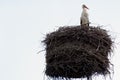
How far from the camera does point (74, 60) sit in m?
8.09

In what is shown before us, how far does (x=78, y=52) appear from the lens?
814cm

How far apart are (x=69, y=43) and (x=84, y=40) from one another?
23 cm

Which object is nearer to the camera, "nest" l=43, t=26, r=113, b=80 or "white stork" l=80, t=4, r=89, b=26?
"nest" l=43, t=26, r=113, b=80

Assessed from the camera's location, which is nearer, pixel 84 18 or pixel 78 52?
pixel 78 52

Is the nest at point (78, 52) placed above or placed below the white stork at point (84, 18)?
below

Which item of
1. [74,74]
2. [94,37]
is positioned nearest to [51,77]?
[74,74]

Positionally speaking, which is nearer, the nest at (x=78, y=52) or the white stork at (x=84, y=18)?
the nest at (x=78, y=52)

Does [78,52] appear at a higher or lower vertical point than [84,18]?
lower

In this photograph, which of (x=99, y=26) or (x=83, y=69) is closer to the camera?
(x=83, y=69)

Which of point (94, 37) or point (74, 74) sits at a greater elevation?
point (94, 37)

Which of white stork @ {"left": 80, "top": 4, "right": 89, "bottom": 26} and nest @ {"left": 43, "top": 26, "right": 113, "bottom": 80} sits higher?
white stork @ {"left": 80, "top": 4, "right": 89, "bottom": 26}

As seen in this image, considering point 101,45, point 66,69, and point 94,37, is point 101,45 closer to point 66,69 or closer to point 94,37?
point 94,37

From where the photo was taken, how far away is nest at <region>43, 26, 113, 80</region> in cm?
811

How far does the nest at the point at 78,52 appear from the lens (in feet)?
26.6
